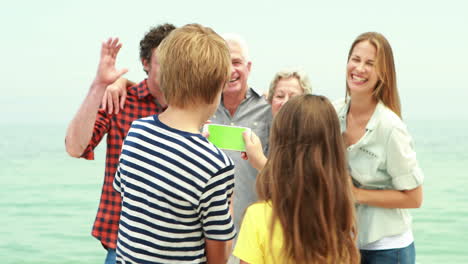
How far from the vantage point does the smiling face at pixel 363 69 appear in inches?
93.4

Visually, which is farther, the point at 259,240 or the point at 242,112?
the point at 242,112

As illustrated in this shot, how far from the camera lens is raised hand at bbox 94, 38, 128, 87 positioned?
2.32 m

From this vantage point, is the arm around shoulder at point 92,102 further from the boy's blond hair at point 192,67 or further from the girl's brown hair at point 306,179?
the girl's brown hair at point 306,179

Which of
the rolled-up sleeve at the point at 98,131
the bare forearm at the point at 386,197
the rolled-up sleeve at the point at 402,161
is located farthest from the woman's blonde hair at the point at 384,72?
the rolled-up sleeve at the point at 98,131

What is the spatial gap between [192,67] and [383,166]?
42.6 inches

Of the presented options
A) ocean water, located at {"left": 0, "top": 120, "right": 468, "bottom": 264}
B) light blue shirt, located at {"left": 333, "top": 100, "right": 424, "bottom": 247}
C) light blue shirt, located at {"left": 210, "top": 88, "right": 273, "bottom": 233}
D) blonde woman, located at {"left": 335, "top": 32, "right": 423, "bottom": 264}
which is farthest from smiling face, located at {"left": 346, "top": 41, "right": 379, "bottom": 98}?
ocean water, located at {"left": 0, "top": 120, "right": 468, "bottom": 264}

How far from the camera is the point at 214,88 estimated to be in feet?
5.68

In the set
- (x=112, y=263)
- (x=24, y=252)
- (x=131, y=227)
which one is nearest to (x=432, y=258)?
(x=24, y=252)

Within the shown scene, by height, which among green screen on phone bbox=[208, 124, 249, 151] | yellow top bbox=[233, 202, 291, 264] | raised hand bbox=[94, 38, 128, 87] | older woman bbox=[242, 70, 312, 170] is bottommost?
yellow top bbox=[233, 202, 291, 264]

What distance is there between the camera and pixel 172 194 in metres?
1.70

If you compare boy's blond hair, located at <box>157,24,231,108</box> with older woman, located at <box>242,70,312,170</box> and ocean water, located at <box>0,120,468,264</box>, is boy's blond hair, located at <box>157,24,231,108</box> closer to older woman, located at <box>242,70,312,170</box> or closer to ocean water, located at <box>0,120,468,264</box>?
older woman, located at <box>242,70,312,170</box>

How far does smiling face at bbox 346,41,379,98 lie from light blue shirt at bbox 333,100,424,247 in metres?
0.10

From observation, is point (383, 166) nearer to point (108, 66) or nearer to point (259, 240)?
point (259, 240)

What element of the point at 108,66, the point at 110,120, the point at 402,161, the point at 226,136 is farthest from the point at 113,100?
the point at 402,161
